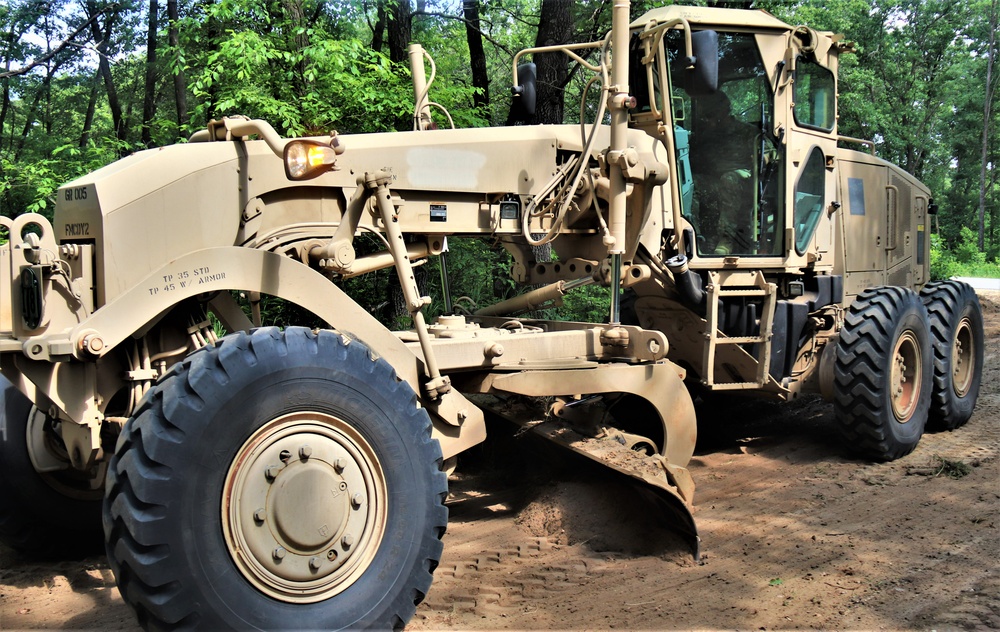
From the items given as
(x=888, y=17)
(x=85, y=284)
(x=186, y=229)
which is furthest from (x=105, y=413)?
(x=888, y=17)

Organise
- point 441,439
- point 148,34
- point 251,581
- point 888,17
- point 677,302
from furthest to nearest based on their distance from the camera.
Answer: point 888,17
point 148,34
point 677,302
point 441,439
point 251,581

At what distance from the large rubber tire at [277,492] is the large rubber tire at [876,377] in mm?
4003

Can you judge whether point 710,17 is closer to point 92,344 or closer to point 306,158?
point 306,158

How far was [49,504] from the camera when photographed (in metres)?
4.59

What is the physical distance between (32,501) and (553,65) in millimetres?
7312

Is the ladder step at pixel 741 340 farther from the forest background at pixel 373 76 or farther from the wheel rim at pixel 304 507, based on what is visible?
the forest background at pixel 373 76

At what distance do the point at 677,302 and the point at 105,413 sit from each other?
3.83m

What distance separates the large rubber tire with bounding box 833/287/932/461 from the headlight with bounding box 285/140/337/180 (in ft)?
14.6

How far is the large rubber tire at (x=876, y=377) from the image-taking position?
6.54m

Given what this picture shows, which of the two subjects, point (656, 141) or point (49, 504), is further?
point (656, 141)

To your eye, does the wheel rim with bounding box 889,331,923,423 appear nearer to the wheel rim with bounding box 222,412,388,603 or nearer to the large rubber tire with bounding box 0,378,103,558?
the wheel rim with bounding box 222,412,388,603

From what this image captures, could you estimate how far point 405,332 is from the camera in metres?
4.89

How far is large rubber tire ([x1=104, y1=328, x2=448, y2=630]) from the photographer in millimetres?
3104

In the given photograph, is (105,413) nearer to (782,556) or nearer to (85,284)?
(85,284)
